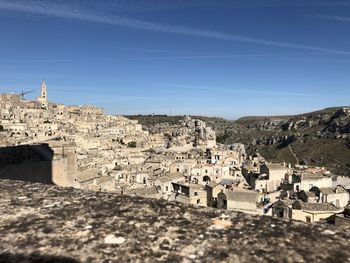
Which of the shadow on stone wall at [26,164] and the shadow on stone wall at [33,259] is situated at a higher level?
the shadow on stone wall at [33,259]

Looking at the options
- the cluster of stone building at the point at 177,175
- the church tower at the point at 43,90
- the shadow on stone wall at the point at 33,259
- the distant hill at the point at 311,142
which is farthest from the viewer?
the church tower at the point at 43,90

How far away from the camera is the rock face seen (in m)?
2.93

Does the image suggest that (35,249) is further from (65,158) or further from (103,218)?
(65,158)

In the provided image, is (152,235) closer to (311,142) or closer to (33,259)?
(33,259)

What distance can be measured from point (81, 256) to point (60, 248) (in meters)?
0.25

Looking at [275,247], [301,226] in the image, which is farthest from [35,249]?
[301,226]

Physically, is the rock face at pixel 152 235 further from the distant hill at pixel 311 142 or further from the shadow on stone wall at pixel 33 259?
the distant hill at pixel 311 142

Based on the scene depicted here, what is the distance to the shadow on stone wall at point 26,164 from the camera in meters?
12.6

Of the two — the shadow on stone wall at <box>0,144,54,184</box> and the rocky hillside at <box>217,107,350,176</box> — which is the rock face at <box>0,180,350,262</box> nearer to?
the shadow on stone wall at <box>0,144,54,184</box>

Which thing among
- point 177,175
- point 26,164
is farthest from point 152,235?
point 177,175

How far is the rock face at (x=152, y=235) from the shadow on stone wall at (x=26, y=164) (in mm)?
8976

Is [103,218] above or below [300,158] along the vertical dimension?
above

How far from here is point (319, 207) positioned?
3716cm

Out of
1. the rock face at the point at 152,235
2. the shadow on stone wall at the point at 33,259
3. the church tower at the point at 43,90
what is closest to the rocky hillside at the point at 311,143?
the church tower at the point at 43,90
